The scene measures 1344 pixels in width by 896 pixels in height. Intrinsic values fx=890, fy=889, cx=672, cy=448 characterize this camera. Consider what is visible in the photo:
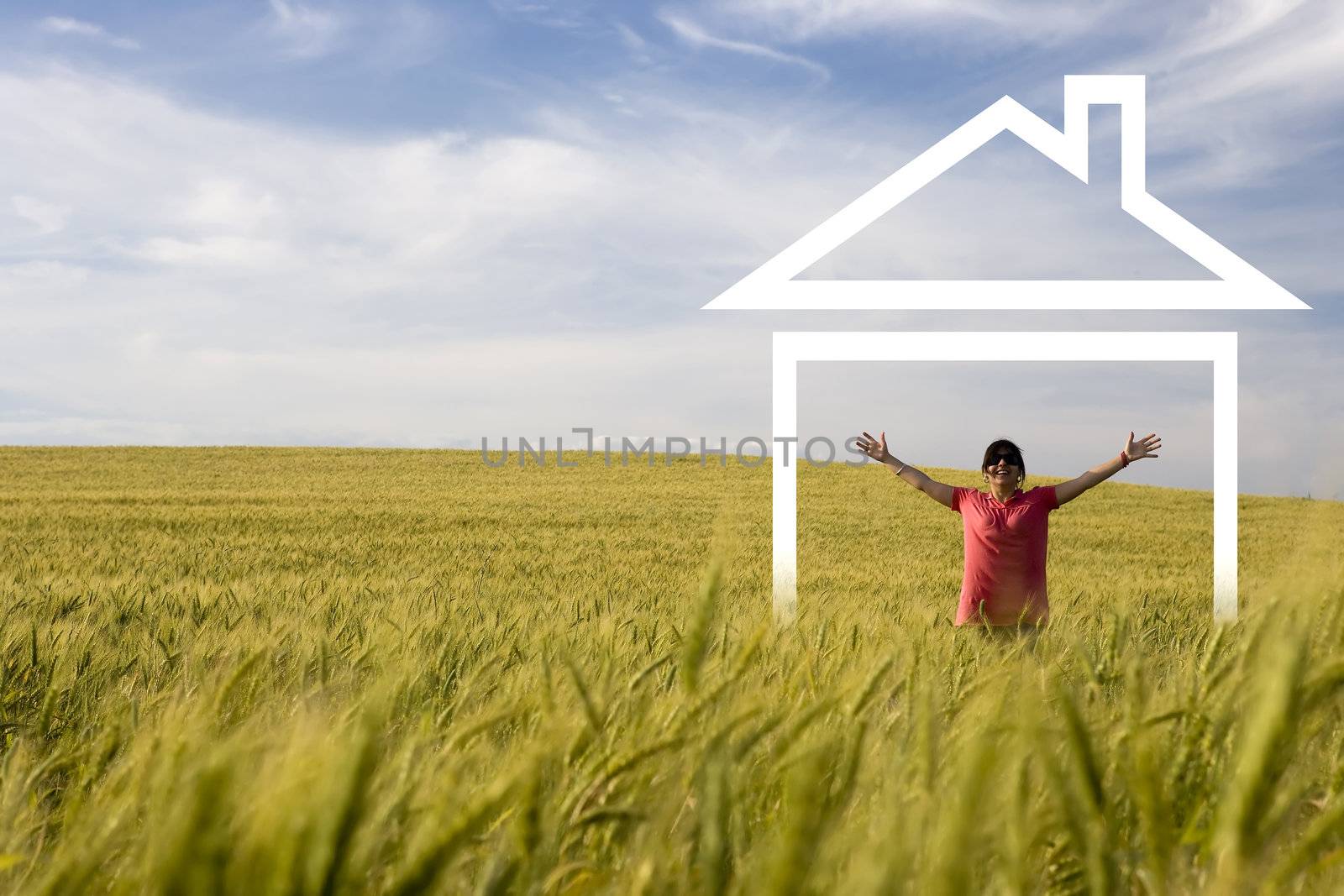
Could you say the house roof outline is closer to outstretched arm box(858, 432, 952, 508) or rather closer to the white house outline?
the white house outline

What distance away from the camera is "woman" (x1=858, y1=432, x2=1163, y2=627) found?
487 cm

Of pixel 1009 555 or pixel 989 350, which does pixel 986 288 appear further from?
pixel 1009 555

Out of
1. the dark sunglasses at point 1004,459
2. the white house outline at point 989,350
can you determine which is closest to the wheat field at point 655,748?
the dark sunglasses at point 1004,459

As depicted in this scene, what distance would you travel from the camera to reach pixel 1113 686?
2.57m

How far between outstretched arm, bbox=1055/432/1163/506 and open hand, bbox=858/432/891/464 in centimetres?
90

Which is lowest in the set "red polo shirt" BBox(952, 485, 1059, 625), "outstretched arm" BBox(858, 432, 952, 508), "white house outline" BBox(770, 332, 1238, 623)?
"red polo shirt" BBox(952, 485, 1059, 625)

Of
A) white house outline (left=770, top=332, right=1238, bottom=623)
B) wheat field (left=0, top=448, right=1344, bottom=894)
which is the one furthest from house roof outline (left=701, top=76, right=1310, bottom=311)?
wheat field (left=0, top=448, right=1344, bottom=894)

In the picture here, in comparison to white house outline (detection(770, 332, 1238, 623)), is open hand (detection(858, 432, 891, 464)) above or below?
below

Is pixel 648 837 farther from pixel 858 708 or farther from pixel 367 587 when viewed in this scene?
pixel 367 587

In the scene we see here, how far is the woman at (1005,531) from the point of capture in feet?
16.0

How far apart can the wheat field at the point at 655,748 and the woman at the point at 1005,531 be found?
2.45 feet

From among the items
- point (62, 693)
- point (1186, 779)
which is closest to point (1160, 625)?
point (1186, 779)

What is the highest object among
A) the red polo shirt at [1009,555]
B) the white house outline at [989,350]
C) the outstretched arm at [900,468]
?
the white house outline at [989,350]

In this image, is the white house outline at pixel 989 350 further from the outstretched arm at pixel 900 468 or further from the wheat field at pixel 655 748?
the wheat field at pixel 655 748
